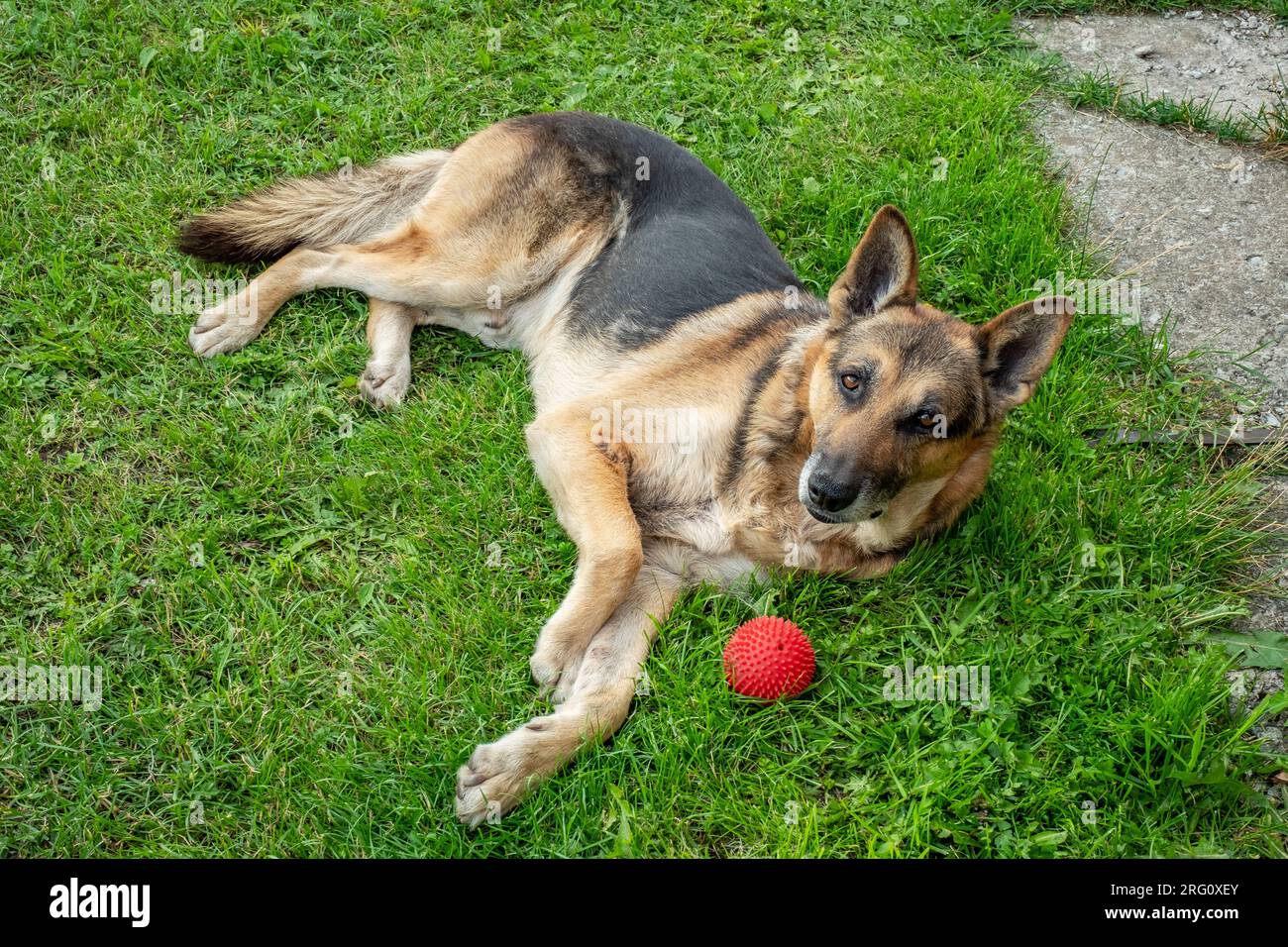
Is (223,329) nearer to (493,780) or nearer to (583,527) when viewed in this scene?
(583,527)

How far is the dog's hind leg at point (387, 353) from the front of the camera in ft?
15.4

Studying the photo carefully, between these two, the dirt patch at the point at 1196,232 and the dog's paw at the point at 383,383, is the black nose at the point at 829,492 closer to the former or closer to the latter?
the dog's paw at the point at 383,383

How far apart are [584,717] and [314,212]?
3.24 m

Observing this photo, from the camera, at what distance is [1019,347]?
3885 mm

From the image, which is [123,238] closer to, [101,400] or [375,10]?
[101,400]

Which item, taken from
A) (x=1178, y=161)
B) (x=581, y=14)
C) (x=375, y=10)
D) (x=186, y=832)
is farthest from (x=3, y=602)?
(x=1178, y=161)

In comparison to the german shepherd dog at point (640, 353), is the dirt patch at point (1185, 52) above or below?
above

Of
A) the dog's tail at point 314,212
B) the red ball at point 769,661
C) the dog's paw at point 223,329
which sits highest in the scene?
the dog's tail at point 314,212

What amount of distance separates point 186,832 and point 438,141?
4288 mm

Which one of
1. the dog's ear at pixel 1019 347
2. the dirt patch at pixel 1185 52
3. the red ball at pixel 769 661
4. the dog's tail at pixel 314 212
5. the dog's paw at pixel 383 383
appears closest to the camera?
the red ball at pixel 769 661

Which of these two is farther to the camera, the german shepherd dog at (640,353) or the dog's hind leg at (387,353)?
the dog's hind leg at (387,353)

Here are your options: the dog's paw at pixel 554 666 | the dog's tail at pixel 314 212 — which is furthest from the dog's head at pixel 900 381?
the dog's tail at pixel 314 212

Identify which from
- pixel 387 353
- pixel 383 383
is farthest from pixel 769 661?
pixel 387 353

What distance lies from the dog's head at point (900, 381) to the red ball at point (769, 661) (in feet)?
1.63
